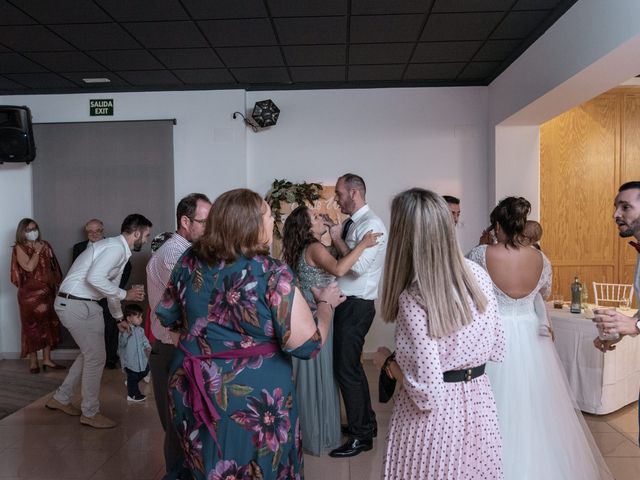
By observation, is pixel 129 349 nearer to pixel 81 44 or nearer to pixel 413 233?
pixel 81 44

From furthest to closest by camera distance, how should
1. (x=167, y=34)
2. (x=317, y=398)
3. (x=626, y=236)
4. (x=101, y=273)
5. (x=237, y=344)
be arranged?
1. (x=167, y=34)
2. (x=101, y=273)
3. (x=317, y=398)
4. (x=626, y=236)
5. (x=237, y=344)

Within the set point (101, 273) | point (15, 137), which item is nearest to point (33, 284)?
point (15, 137)

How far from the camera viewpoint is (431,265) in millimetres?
1687

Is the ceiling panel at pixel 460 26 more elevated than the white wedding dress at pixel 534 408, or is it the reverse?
the ceiling panel at pixel 460 26

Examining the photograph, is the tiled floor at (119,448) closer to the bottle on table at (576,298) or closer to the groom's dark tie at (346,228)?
the bottle on table at (576,298)

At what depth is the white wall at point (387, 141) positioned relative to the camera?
20.9 feet

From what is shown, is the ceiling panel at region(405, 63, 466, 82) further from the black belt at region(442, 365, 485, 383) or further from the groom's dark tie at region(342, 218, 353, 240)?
the black belt at region(442, 365, 485, 383)

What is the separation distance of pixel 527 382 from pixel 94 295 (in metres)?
2.98

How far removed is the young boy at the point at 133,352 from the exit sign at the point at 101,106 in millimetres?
2668

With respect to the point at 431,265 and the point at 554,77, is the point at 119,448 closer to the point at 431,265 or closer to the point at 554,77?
the point at 431,265

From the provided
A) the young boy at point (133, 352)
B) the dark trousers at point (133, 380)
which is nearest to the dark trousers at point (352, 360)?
the young boy at point (133, 352)

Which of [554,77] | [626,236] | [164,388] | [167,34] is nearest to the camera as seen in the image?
[626,236]

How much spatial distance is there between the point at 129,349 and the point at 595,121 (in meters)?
5.61

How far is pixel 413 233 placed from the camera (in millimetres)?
1715
